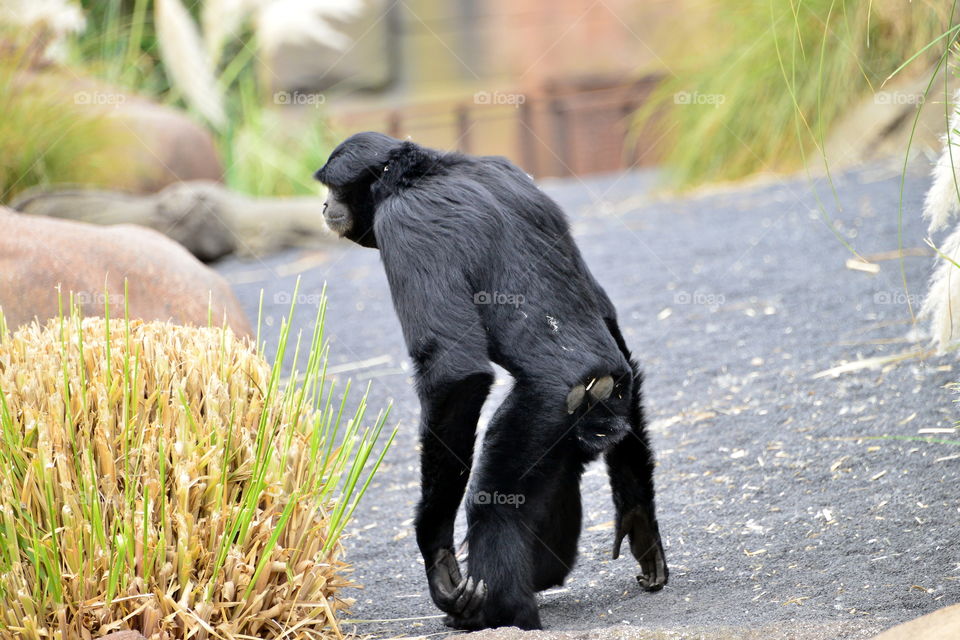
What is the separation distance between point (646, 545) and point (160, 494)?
62.5 inches

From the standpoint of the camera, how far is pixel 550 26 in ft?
46.1

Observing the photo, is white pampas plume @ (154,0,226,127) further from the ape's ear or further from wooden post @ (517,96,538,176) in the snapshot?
the ape's ear

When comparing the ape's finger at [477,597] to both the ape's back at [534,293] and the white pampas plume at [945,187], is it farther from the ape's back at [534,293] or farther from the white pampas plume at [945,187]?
the white pampas plume at [945,187]

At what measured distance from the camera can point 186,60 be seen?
10781mm

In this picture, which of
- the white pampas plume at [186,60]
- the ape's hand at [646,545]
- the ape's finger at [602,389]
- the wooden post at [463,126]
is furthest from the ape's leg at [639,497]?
the wooden post at [463,126]

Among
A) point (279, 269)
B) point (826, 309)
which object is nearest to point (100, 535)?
point (826, 309)

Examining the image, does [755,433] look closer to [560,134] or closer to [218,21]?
Answer: [218,21]

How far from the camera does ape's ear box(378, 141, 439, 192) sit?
3.32 m

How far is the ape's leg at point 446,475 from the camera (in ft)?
9.71

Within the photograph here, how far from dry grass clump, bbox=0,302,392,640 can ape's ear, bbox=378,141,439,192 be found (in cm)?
67

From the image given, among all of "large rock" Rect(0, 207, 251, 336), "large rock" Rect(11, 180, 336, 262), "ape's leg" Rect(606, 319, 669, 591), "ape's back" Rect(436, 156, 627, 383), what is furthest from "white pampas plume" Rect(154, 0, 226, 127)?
"ape's leg" Rect(606, 319, 669, 591)

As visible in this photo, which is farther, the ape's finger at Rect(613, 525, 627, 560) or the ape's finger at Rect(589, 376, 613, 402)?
the ape's finger at Rect(613, 525, 627, 560)

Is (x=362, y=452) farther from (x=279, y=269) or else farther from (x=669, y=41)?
(x=669, y=41)

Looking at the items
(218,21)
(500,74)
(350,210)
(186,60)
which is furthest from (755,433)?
(500,74)
